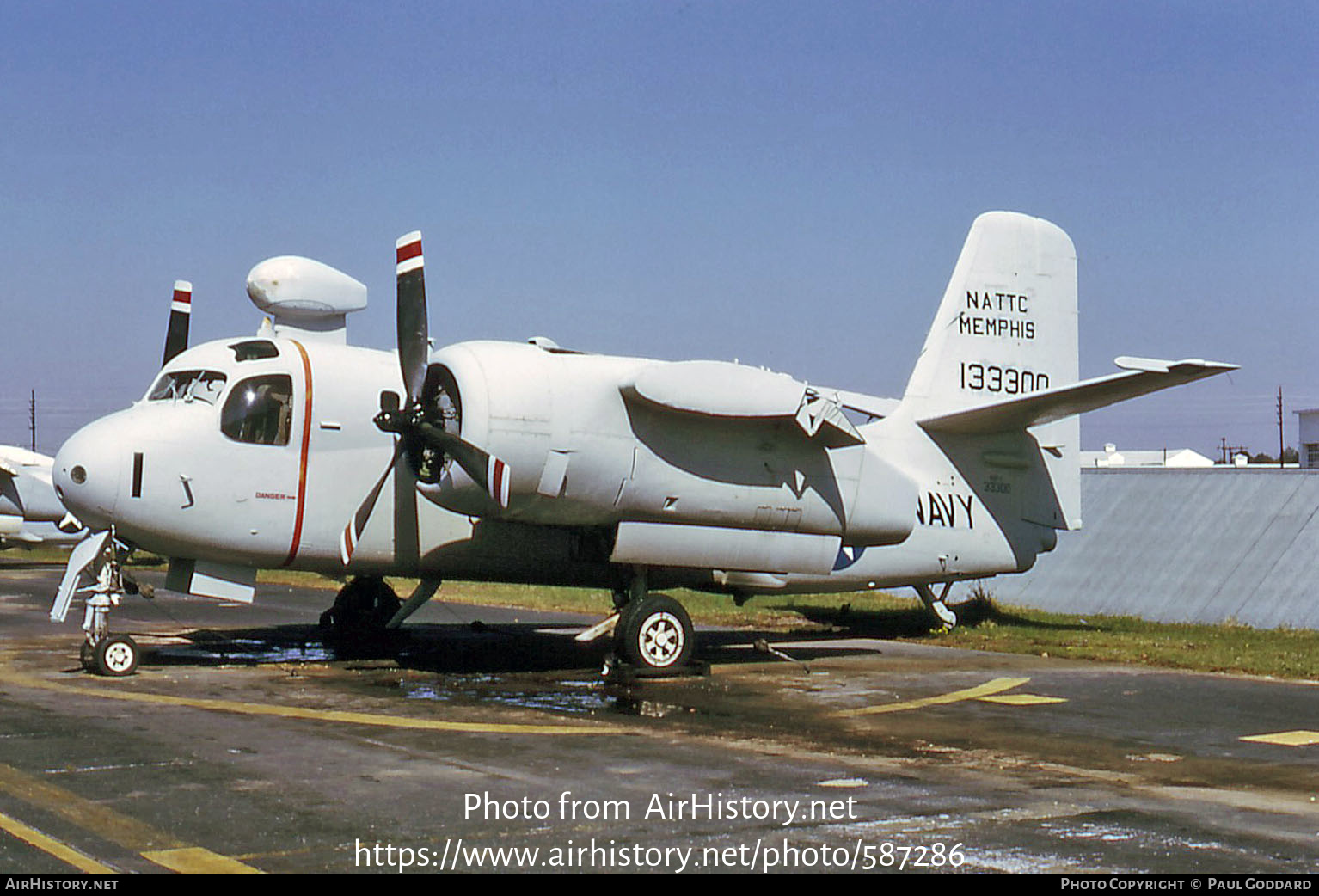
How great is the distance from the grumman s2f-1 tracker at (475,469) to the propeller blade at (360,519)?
0.03 meters

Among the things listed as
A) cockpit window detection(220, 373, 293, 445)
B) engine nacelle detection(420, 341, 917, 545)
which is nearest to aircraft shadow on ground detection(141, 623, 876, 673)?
engine nacelle detection(420, 341, 917, 545)

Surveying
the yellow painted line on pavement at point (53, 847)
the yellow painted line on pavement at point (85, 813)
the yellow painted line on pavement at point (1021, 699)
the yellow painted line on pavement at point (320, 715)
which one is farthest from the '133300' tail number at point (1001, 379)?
the yellow painted line on pavement at point (53, 847)

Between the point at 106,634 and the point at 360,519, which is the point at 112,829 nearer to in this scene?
the point at 106,634

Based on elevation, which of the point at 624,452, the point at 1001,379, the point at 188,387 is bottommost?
the point at 624,452

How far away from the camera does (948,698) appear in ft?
51.1

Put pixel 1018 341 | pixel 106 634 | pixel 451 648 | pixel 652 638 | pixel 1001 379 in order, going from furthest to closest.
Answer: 1. pixel 1018 341
2. pixel 1001 379
3. pixel 451 648
4. pixel 652 638
5. pixel 106 634

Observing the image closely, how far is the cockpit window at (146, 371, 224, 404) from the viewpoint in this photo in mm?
17000

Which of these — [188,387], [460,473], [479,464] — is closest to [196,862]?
[479,464]

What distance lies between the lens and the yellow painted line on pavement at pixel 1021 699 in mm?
15195

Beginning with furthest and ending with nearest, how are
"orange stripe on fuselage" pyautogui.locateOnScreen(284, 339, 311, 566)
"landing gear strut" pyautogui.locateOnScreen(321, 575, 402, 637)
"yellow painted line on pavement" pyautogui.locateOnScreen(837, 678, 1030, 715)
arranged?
"landing gear strut" pyautogui.locateOnScreen(321, 575, 402, 637) → "orange stripe on fuselage" pyautogui.locateOnScreen(284, 339, 311, 566) → "yellow painted line on pavement" pyautogui.locateOnScreen(837, 678, 1030, 715)

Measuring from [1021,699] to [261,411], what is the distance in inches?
386

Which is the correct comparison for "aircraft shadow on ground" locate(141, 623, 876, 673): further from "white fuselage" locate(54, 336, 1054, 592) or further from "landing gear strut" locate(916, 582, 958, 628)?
"landing gear strut" locate(916, 582, 958, 628)

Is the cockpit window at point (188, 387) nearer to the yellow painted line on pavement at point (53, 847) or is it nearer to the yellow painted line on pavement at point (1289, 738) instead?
the yellow painted line on pavement at point (53, 847)

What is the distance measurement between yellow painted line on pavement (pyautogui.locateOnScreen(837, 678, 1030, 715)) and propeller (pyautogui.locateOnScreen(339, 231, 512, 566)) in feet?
15.6
